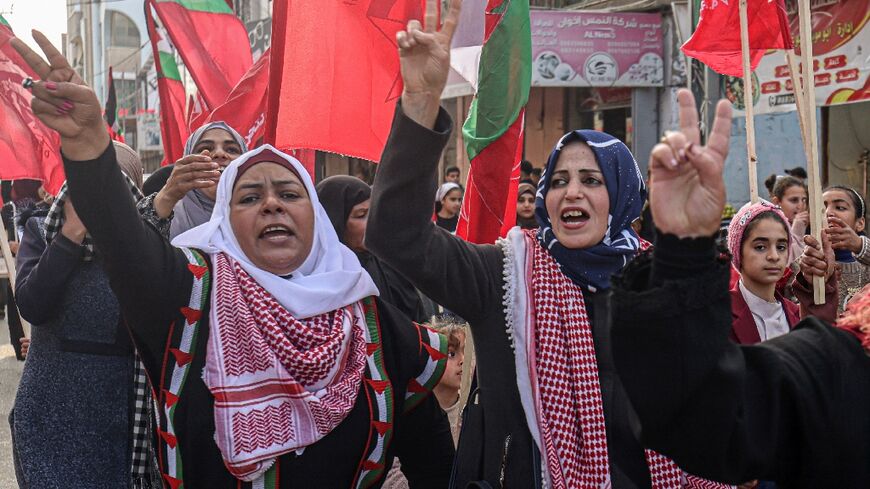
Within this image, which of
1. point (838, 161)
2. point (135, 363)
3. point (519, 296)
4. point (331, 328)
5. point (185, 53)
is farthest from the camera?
point (838, 161)

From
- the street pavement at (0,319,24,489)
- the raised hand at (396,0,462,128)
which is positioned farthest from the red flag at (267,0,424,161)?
the street pavement at (0,319,24,489)

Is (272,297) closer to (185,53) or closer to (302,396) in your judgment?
(302,396)

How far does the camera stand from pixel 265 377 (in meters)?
2.38

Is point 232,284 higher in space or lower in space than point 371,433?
higher

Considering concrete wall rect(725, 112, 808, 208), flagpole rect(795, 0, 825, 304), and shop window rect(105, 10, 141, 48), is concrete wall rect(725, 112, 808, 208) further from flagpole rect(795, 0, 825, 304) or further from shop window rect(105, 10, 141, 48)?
shop window rect(105, 10, 141, 48)

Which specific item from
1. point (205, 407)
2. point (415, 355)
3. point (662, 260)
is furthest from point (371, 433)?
point (662, 260)

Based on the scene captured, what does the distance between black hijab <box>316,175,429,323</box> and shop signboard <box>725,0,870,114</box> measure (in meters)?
6.35

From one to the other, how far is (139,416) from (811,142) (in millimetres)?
2832

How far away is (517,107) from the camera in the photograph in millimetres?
3736

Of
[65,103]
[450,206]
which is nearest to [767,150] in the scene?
[450,206]

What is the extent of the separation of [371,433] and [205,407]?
43 centimetres

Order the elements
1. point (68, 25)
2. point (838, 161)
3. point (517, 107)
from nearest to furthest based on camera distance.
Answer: point (517, 107) → point (838, 161) → point (68, 25)

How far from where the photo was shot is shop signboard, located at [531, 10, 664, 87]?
11.7 metres

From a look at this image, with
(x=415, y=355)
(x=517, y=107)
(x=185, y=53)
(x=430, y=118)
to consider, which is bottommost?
(x=415, y=355)
